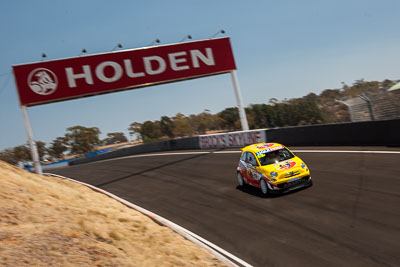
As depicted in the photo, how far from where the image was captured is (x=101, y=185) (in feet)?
64.4

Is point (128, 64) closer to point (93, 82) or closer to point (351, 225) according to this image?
point (93, 82)

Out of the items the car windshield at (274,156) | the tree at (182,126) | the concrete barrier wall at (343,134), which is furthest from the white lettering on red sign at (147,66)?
the tree at (182,126)

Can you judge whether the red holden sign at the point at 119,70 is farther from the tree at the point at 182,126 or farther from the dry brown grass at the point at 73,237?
the tree at the point at 182,126

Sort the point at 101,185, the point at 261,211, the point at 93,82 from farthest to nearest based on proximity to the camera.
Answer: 1. the point at 93,82
2. the point at 101,185
3. the point at 261,211

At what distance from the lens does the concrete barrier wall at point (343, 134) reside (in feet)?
52.1

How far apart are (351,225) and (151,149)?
30.8 m

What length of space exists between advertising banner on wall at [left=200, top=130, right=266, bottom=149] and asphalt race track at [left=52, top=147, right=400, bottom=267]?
7.22 meters

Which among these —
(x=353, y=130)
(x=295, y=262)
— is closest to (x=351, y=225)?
(x=295, y=262)

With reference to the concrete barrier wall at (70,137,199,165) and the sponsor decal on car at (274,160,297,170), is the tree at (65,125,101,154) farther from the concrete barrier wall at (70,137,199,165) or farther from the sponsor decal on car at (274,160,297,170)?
the sponsor decal on car at (274,160,297,170)

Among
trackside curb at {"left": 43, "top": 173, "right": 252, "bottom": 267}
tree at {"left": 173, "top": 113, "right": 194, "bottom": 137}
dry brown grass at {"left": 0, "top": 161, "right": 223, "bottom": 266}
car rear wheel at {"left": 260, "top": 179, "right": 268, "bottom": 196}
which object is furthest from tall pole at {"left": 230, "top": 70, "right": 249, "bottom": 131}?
tree at {"left": 173, "top": 113, "right": 194, "bottom": 137}

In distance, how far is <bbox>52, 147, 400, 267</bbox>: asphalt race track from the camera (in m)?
7.00

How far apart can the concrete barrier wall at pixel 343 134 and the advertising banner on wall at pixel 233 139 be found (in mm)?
1121

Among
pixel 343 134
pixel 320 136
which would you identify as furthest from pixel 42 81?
pixel 343 134

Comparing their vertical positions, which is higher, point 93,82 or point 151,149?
point 93,82
